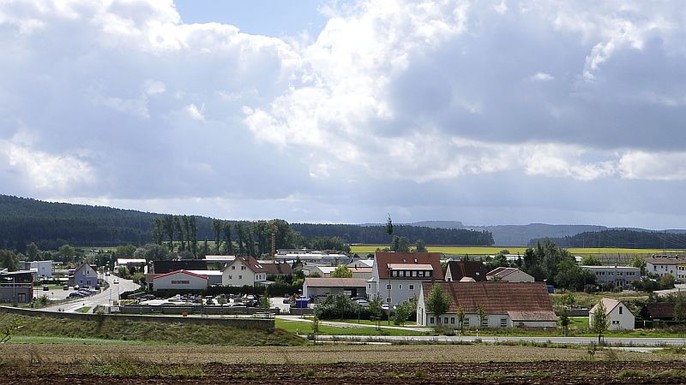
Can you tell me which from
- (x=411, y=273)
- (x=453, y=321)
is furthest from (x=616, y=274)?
(x=453, y=321)

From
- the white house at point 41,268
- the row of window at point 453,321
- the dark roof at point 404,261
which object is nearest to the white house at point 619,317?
the row of window at point 453,321

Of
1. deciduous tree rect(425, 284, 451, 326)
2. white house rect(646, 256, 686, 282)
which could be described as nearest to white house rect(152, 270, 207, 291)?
deciduous tree rect(425, 284, 451, 326)

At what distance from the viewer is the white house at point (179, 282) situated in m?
94.7

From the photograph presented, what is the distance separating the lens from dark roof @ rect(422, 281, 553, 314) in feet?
206

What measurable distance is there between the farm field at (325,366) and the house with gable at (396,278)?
1625 inches

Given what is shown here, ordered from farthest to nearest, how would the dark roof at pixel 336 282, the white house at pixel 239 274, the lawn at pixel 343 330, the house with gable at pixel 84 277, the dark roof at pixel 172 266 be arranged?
the dark roof at pixel 172 266, the house with gable at pixel 84 277, the white house at pixel 239 274, the dark roof at pixel 336 282, the lawn at pixel 343 330

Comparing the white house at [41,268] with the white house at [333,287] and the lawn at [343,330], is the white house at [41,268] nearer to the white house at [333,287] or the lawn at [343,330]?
the white house at [333,287]

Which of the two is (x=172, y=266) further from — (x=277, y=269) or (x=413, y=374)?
(x=413, y=374)

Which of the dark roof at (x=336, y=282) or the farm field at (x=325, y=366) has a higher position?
the dark roof at (x=336, y=282)

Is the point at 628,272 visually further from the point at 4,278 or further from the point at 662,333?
the point at 4,278

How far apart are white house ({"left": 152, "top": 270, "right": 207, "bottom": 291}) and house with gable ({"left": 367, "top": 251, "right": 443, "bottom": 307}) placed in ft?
71.2

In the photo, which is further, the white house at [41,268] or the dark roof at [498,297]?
the white house at [41,268]

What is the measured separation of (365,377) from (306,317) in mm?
39808

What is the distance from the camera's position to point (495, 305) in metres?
62.8
